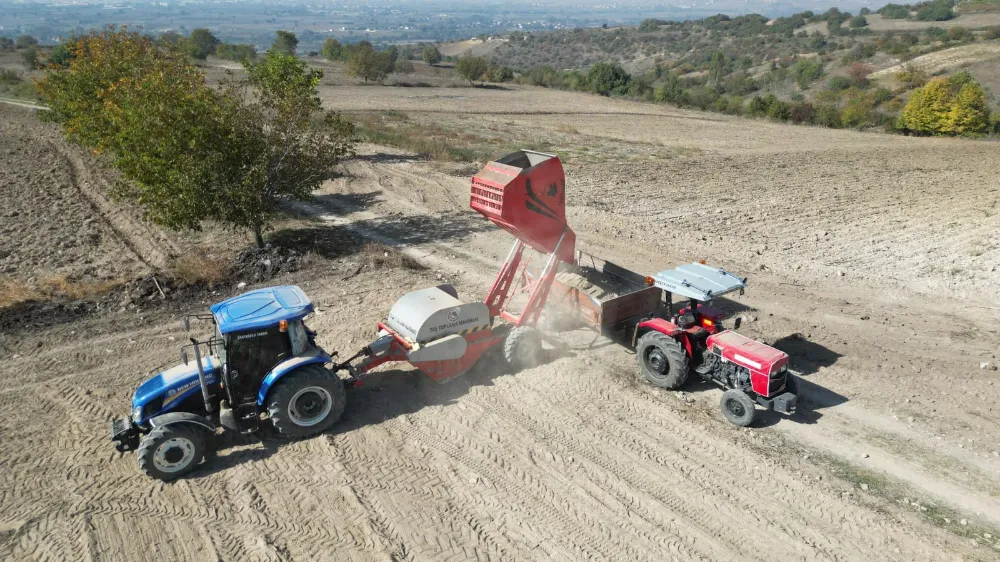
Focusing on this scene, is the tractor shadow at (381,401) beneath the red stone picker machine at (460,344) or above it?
beneath

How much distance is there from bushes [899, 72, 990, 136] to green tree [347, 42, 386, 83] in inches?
1792

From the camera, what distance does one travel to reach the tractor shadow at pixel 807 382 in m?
8.99

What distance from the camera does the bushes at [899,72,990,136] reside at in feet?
124

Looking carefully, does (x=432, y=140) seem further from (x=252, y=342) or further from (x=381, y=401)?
(x=252, y=342)

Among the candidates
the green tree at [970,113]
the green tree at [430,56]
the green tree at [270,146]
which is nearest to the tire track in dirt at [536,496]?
the green tree at [270,146]

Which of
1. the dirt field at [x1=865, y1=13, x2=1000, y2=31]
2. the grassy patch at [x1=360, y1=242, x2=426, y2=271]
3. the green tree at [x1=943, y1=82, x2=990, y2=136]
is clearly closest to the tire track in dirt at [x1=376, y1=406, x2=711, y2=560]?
the grassy patch at [x1=360, y1=242, x2=426, y2=271]

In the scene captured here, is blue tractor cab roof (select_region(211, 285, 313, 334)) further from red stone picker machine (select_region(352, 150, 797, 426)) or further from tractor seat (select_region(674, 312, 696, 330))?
tractor seat (select_region(674, 312, 696, 330))

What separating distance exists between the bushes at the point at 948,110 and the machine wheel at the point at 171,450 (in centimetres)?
4503

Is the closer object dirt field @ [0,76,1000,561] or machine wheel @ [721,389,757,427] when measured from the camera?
dirt field @ [0,76,1000,561]

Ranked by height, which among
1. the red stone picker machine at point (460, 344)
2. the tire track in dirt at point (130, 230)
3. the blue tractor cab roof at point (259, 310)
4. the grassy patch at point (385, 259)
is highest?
the blue tractor cab roof at point (259, 310)

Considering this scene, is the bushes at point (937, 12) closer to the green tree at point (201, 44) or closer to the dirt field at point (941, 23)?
the dirt field at point (941, 23)

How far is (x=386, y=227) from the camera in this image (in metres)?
18.4

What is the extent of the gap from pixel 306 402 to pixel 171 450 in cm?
163

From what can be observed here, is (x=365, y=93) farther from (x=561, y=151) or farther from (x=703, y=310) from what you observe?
(x=703, y=310)
